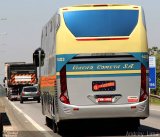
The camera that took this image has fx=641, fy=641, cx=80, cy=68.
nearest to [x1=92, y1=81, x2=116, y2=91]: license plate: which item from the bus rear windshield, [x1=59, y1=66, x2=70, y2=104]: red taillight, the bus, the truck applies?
the bus

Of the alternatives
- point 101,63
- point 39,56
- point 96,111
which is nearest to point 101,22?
point 101,63

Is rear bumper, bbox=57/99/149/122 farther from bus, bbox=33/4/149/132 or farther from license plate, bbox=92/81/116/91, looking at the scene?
license plate, bbox=92/81/116/91

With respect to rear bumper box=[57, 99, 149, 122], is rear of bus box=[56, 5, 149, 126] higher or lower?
higher

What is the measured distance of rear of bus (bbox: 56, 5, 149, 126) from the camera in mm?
17031

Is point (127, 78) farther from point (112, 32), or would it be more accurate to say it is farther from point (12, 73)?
point (12, 73)

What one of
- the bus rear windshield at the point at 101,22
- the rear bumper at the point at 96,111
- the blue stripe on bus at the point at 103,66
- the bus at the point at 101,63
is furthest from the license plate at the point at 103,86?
the bus rear windshield at the point at 101,22

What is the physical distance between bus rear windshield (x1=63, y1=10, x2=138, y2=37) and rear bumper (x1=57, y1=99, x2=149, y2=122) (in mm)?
1935

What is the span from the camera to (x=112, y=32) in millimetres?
17281

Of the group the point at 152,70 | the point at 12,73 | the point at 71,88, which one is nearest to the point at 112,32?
the point at 71,88

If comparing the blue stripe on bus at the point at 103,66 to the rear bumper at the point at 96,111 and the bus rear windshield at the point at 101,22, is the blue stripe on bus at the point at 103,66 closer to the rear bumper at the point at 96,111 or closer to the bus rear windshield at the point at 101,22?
the bus rear windshield at the point at 101,22

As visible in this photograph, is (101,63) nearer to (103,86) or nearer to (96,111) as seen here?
(103,86)

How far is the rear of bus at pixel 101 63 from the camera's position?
17.0 metres

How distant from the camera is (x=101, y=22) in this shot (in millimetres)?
17219

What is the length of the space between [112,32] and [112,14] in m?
0.49
